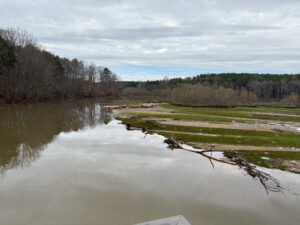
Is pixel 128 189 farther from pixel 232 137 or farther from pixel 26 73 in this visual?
pixel 26 73

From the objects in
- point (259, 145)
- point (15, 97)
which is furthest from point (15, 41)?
point (259, 145)

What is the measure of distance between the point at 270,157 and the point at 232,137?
629 centimetres

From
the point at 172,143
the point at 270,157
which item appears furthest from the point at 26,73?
the point at 270,157

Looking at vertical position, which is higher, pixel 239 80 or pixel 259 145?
pixel 239 80

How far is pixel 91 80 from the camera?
418 ft

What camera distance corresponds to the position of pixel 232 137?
21.7 meters

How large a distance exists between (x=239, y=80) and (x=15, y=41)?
119 m

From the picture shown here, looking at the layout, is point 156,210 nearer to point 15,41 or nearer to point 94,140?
point 94,140

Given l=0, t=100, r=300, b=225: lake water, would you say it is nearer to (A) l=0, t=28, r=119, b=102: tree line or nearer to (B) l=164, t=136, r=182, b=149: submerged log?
(B) l=164, t=136, r=182, b=149: submerged log

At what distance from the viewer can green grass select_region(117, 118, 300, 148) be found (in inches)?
768

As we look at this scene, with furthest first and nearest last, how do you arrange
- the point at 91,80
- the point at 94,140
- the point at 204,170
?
the point at 91,80, the point at 94,140, the point at 204,170

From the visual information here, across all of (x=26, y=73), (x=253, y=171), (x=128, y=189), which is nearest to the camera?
(x=128, y=189)

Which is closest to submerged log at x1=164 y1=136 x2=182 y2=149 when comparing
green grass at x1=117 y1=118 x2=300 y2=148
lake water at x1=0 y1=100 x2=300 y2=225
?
lake water at x1=0 y1=100 x2=300 y2=225

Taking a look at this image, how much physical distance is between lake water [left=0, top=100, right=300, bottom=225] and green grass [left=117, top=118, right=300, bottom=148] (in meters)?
4.87
